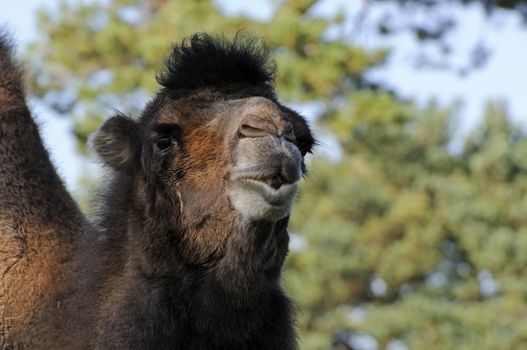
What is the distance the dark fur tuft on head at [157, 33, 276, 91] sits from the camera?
20.0ft

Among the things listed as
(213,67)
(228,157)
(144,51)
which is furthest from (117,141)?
(144,51)

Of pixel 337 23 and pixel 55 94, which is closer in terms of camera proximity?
pixel 337 23

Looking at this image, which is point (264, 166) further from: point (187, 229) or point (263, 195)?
point (187, 229)

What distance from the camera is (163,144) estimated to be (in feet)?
19.2

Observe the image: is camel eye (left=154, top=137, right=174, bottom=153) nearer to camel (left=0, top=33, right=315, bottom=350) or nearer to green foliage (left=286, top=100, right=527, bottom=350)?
camel (left=0, top=33, right=315, bottom=350)

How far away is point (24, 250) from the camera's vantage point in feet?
22.1

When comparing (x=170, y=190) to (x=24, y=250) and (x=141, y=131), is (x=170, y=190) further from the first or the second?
(x=24, y=250)

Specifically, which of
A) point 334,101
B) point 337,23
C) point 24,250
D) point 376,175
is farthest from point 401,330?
point 24,250

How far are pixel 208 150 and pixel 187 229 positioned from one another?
0.42m

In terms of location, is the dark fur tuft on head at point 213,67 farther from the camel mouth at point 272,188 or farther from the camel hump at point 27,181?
the camel hump at point 27,181

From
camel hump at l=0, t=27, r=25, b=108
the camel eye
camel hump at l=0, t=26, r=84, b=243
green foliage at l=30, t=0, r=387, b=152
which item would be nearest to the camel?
the camel eye

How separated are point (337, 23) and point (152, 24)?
13.2ft

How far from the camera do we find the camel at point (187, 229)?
5.55m

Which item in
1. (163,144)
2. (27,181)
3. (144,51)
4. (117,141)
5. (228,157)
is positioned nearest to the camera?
(228,157)
